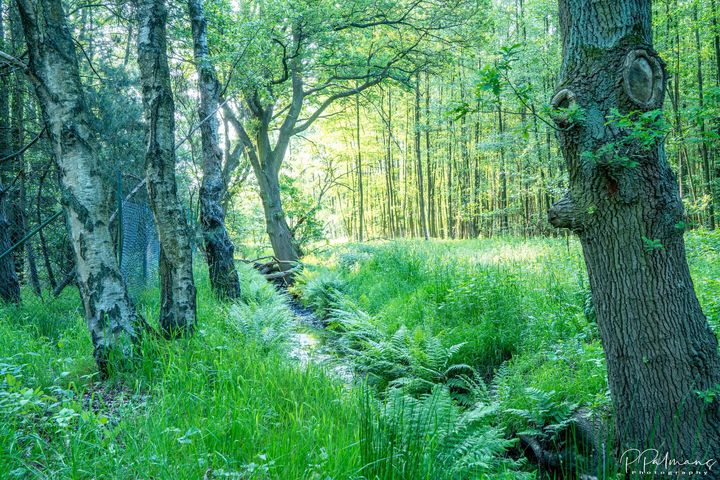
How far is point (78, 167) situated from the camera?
3678 millimetres

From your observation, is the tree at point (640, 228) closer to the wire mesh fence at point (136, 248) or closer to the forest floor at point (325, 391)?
the forest floor at point (325, 391)

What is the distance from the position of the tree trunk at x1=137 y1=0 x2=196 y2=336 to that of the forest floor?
509mm

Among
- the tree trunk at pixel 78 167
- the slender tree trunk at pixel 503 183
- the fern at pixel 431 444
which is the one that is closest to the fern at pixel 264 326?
the tree trunk at pixel 78 167

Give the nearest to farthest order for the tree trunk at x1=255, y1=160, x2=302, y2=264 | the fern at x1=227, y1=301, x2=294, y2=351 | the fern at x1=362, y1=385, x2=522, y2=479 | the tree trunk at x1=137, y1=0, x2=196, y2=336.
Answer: the fern at x1=362, y1=385, x2=522, y2=479 < the tree trunk at x1=137, y1=0, x2=196, y2=336 < the fern at x1=227, y1=301, x2=294, y2=351 < the tree trunk at x1=255, y1=160, x2=302, y2=264

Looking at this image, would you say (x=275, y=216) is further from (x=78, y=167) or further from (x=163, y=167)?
(x=78, y=167)

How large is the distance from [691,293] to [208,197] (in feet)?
25.8

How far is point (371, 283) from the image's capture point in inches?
410

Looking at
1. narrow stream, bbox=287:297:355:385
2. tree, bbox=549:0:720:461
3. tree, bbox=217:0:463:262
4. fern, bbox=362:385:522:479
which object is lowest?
narrow stream, bbox=287:297:355:385

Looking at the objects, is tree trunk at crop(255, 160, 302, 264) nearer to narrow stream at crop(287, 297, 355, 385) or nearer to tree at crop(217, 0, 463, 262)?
tree at crop(217, 0, 463, 262)

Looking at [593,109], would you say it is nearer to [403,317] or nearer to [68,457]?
[68,457]

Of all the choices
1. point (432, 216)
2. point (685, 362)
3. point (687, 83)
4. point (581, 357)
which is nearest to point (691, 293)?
point (685, 362)

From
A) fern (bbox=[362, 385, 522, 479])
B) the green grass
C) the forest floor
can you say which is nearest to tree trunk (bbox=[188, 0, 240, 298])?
the forest floor

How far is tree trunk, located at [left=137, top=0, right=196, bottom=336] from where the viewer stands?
178 inches

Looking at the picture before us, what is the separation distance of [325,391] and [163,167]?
9.46 ft
